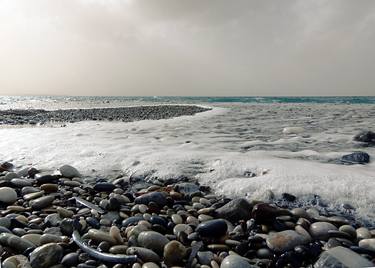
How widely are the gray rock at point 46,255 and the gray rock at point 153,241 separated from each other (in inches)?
22.1

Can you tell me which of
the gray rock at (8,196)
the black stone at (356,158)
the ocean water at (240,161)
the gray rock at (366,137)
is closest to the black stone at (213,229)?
the ocean water at (240,161)

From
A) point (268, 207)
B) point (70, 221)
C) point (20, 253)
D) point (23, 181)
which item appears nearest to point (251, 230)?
point (268, 207)

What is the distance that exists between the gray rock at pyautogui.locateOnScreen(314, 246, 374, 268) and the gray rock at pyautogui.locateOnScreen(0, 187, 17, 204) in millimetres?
2904

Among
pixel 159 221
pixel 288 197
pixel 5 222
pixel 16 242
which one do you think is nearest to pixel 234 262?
pixel 159 221

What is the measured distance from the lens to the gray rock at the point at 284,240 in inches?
83.4

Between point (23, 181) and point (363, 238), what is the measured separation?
3.65 metres

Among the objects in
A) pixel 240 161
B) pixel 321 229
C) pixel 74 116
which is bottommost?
pixel 74 116

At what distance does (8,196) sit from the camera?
3.06 m

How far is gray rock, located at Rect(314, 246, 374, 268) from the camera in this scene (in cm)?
185

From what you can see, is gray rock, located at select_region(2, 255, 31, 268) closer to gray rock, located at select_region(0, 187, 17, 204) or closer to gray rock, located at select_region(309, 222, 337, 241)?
gray rock, located at select_region(0, 187, 17, 204)

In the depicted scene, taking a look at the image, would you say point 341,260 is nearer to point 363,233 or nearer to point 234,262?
point 363,233

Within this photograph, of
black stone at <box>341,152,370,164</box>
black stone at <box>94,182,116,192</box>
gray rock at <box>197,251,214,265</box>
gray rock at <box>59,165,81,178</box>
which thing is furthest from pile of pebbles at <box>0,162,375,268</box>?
black stone at <box>341,152,370,164</box>

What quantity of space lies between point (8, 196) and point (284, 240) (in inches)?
108

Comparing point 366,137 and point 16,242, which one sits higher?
point 366,137
